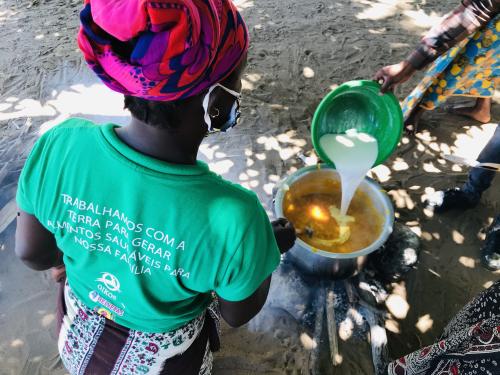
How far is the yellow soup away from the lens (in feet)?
8.01

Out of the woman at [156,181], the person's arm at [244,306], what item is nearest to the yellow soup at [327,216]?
the person's arm at [244,306]

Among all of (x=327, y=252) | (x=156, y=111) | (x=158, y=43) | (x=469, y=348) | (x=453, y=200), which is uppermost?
(x=158, y=43)

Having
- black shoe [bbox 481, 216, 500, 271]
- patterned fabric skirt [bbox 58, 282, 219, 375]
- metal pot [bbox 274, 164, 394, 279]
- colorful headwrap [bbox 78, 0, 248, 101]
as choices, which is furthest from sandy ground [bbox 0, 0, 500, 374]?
colorful headwrap [bbox 78, 0, 248, 101]

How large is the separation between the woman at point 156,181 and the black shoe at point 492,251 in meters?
2.15

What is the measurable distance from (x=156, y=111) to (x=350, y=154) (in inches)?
64.1

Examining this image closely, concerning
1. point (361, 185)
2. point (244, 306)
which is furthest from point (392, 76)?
point (244, 306)

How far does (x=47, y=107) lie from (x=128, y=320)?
315cm

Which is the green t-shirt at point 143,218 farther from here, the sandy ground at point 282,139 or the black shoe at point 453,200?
the black shoe at point 453,200

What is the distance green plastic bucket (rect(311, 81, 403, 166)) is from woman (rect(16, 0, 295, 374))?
3.96 feet

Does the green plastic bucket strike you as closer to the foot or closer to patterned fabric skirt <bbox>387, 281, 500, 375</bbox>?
patterned fabric skirt <bbox>387, 281, 500, 375</bbox>

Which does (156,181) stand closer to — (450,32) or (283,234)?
(283,234)

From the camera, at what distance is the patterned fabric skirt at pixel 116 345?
54.0 inches

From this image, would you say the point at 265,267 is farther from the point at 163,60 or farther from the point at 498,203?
the point at 498,203

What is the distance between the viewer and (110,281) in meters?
1.21
